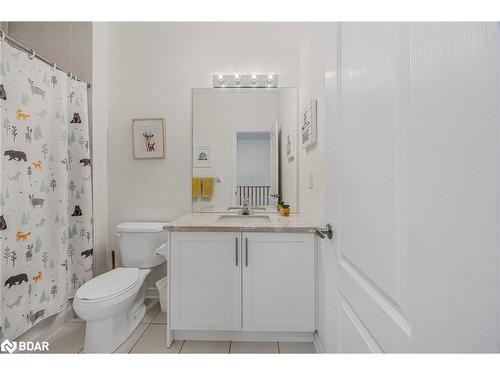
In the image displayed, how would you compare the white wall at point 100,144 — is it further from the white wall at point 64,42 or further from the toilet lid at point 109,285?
the toilet lid at point 109,285

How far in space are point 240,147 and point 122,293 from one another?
1.46 metres

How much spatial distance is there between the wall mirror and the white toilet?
51 cm

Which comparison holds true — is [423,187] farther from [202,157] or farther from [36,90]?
[36,90]

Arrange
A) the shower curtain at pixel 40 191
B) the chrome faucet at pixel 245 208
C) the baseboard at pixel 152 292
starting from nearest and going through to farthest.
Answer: the shower curtain at pixel 40 191 < the chrome faucet at pixel 245 208 < the baseboard at pixel 152 292

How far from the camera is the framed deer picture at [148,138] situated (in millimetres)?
2287

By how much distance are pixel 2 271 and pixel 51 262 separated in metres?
0.32

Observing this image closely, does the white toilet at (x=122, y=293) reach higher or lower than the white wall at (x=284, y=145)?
lower

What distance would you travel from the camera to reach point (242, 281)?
5.19 ft

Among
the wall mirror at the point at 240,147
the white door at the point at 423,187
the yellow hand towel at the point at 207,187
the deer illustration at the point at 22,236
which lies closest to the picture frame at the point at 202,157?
the wall mirror at the point at 240,147

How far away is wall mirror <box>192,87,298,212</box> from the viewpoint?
2270 millimetres

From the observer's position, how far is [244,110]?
7.48 ft
